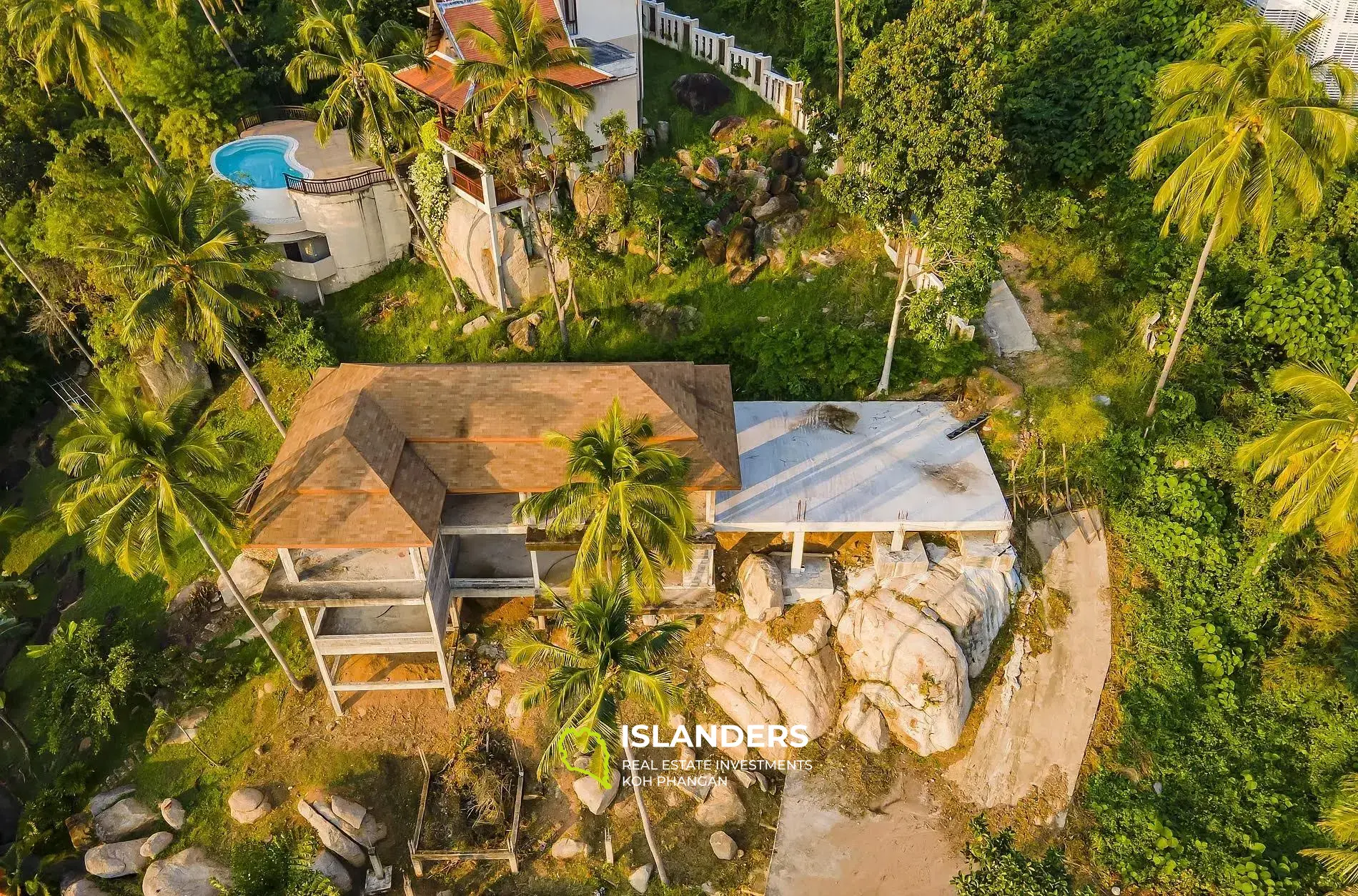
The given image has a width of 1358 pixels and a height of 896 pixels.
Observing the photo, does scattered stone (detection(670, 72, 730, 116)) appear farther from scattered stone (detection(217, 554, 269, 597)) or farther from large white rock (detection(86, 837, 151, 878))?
large white rock (detection(86, 837, 151, 878))

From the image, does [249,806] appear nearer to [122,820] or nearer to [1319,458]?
[122,820]

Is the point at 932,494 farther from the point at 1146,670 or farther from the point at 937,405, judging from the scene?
the point at 1146,670

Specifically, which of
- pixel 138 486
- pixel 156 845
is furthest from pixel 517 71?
pixel 156 845

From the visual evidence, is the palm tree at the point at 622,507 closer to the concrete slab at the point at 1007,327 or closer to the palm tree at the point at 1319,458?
the palm tree at the point at 1319,458

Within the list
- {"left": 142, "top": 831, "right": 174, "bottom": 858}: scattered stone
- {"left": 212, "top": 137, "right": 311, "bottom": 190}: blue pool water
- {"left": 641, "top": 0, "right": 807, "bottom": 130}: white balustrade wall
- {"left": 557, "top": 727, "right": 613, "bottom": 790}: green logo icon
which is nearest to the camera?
{"left": 557, "top": 727, "right": 613, "bottom": 790}: green logo icon

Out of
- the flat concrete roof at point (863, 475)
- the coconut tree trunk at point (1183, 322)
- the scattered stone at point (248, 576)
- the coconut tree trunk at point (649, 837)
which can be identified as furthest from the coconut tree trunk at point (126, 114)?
the coconut tree trunk at point (1183, 322)

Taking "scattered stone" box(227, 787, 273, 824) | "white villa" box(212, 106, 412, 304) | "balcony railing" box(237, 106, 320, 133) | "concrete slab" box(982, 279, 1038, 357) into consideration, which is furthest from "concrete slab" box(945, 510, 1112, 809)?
"balcony railing" box(237, 106, 320, 133)
